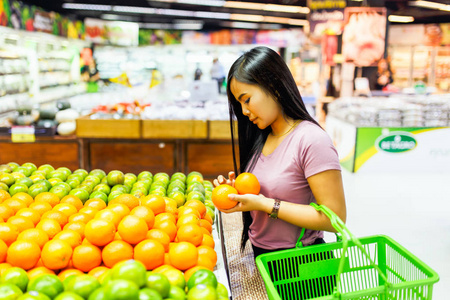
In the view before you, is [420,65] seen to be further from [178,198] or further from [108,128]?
[178,198]

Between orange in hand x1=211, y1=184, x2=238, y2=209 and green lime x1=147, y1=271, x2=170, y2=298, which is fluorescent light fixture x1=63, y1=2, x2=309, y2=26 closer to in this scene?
orange in hand x1=211, y1=184, x2=238, y2=209

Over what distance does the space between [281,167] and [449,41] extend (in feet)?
47.4

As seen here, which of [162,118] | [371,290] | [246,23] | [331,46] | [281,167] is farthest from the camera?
[246,23]

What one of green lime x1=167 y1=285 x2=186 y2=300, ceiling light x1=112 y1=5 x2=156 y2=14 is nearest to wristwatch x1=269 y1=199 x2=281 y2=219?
green lime x1=167 y1=285 x2=186 y2=300

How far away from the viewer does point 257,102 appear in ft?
5.78

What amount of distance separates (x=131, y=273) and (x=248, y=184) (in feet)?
2.31

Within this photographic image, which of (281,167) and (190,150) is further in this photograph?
(190,150)

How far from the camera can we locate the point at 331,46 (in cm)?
996

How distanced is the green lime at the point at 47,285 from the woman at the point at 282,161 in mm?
721

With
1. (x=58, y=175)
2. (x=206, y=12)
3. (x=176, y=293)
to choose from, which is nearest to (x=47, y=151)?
(x=58, y=175)

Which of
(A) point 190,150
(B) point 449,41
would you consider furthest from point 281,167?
(B) point 449,41

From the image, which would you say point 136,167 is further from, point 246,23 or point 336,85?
point 246,23

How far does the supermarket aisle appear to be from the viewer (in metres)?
3.79

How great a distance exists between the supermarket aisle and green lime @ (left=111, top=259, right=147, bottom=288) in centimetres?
262
